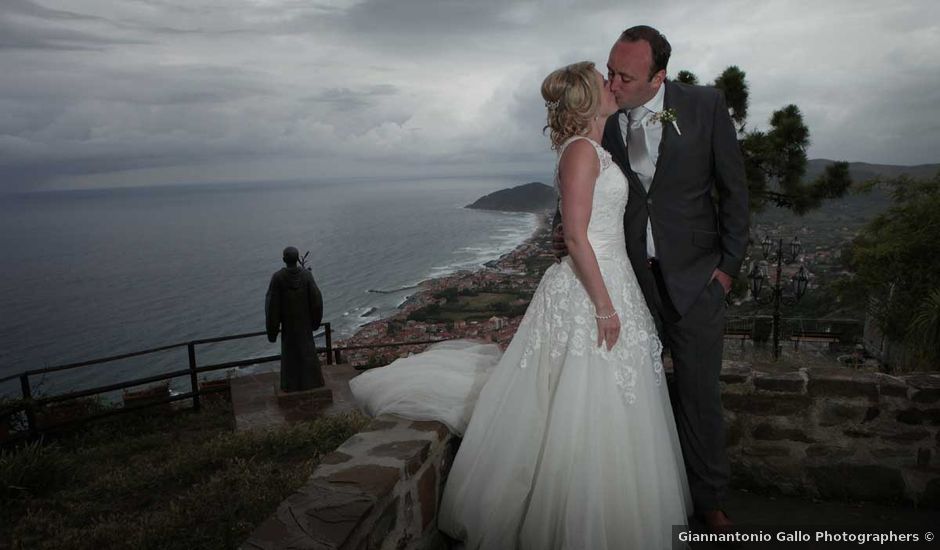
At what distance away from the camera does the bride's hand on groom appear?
6.75ft

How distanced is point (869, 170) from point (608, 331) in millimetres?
21929

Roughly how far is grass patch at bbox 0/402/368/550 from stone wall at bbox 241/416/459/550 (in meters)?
1.32

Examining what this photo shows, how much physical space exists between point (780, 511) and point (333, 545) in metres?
2.04

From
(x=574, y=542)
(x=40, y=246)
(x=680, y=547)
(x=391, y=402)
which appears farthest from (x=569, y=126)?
(x=40, y=246)

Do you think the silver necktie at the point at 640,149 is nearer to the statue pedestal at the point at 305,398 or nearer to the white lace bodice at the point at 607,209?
the white lace bodice at the point at 607,209

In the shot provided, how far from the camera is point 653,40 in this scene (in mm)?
2133

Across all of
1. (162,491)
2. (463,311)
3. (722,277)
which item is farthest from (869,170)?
(162,491)

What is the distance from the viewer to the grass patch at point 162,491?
3.01 metres

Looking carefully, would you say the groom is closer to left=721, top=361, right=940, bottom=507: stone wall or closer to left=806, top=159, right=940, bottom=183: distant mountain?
left=721, top=361, right=940, bottom=507: stone wall

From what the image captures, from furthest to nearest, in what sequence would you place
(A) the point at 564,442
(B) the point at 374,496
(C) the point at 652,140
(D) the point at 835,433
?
(D) the point at 835,433, (C) the point at 652,140, (A) the point at 564,442, (B) the point at 374,496

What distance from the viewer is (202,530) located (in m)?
2.90

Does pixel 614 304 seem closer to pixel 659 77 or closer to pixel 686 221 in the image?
pixel 686 221

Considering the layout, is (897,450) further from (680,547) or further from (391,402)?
(391,402)

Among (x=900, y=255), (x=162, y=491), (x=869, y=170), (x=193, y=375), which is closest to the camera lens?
(x=162, y=491)
